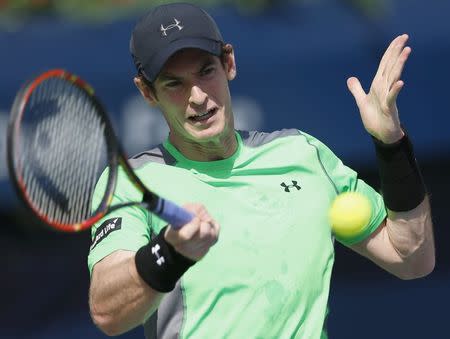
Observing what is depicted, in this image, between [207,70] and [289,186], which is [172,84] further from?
[289,186]

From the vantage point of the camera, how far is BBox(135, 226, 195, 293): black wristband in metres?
3.21

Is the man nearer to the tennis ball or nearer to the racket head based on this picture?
the tennis ball

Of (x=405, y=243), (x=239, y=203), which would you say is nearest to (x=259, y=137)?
(x=239, y=203)

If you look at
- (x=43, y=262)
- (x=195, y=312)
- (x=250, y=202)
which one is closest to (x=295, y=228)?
(x=250, y=202)

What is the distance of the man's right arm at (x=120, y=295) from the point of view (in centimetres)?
331

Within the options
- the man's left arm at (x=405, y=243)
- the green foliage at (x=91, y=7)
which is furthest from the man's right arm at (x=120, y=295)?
the green foliage at (x=91, y=7)

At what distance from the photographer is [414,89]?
709 cm

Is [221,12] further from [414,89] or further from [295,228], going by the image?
[295,228]

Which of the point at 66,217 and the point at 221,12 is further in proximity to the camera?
the point at 221,12

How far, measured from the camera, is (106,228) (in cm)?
360

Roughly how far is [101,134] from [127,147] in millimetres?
3883

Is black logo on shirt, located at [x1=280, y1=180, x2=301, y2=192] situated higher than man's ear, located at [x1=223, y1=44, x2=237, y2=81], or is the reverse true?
man's ear, located at [x1=223, y1=44, x2=237, y2=81]

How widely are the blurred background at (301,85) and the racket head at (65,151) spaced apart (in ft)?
12.0

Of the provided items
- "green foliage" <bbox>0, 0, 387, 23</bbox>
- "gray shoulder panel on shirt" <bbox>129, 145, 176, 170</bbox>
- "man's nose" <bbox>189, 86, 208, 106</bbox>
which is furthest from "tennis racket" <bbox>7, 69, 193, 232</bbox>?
"green foliage" <bbox>0, 0, 387, 23</bbox>
